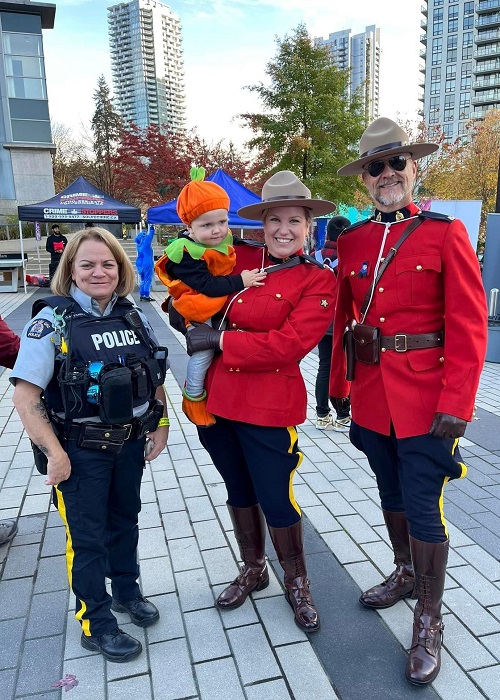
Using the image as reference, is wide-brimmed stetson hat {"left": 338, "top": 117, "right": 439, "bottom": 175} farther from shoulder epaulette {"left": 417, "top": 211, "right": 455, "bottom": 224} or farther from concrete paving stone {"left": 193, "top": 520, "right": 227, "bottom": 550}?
concrete paving stone {"left": 193, "top": 520, "right": 227, "bottom": 550}

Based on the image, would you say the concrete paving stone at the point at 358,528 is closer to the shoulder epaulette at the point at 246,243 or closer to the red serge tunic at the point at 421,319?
the red serge tunic at the point at 421,319

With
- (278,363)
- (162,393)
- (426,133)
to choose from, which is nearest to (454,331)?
(278,363)

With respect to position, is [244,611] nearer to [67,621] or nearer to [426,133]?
[67,621]

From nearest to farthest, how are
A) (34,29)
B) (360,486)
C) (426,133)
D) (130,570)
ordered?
(130,570)
(360,486)
(34,29)
(426,133)

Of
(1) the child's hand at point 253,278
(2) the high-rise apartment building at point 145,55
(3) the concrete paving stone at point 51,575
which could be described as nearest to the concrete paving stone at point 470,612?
(1) the child's hand at point 253,278

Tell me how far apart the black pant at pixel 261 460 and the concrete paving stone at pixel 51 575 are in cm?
112

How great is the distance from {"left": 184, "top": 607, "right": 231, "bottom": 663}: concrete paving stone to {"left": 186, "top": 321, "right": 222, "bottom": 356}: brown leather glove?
1309 millimetres

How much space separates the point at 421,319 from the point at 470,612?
1.49 metres

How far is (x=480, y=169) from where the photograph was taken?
2362cm

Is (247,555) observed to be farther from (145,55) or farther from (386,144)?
(145,55)

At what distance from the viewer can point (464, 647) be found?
221 cm

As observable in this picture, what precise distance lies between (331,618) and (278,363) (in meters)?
1.31

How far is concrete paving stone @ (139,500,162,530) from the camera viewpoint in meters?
3.27

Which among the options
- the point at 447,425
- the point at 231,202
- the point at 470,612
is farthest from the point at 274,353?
the point at 231,202
